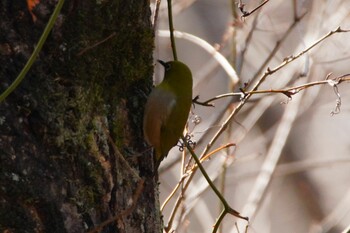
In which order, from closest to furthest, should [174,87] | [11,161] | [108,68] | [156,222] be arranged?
1. [11,161]
2. [108,68]
3. [156,222]
4. [174,87]

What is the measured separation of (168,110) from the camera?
2.12 meters

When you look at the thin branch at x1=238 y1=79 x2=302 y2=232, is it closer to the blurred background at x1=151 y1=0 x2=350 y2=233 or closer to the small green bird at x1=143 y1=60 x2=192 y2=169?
the blurred background at x1=151 y1=0 x2=350 y2=233

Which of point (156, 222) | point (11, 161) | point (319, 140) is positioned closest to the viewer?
point (11, 161)

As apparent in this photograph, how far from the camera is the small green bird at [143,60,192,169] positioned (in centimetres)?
189

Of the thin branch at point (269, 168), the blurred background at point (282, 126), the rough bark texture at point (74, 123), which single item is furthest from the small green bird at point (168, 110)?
the blurred background at point (282, 126)

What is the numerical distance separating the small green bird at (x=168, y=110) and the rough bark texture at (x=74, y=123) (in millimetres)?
59

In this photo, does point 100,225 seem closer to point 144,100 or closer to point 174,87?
point 144,100

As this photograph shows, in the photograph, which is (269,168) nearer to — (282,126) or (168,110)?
(282,126)

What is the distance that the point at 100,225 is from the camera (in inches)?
62.3

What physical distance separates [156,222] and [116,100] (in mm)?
Result: 336

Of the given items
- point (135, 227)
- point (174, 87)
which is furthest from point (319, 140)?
point (135, 227)

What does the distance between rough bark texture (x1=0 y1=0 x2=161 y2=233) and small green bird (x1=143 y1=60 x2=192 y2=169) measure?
6cm

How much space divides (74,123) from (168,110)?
0.54 metres

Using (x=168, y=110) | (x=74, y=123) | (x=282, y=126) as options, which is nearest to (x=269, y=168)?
(x=282, y=126)
